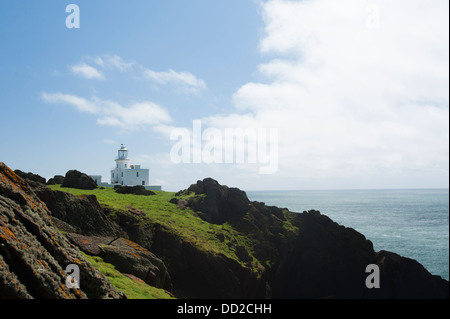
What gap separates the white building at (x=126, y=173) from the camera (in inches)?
3853

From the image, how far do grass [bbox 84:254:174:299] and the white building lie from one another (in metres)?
80.9

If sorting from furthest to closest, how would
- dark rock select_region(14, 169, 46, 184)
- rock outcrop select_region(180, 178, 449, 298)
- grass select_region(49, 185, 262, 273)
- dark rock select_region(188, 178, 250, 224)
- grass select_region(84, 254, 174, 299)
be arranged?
dark rock select_region(14, 169, 46, 184), dark rock select_region(188, 178, 250, 224), rock outcrop select_region(180, 178, 449, 298), grass select_region(49, 185, 262, 273), grass select_region(84, 254, 174, 299)

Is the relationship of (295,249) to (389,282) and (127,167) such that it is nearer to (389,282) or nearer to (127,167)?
(389,282)

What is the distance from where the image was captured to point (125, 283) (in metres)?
17.7

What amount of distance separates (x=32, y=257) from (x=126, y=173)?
92583mm

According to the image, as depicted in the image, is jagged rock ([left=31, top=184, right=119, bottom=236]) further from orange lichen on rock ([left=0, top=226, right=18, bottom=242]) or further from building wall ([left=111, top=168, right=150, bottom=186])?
building wall ([left=111, top=168, right=150, bottom=186])

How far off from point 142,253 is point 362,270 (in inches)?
1365

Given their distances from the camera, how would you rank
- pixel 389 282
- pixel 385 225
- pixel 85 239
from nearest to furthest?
pixel 85 239
pixel 389 282
pixel 385 225

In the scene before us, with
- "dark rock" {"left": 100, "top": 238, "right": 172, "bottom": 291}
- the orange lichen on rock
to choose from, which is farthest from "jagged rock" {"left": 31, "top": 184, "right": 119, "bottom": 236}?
the orange lichen on rock

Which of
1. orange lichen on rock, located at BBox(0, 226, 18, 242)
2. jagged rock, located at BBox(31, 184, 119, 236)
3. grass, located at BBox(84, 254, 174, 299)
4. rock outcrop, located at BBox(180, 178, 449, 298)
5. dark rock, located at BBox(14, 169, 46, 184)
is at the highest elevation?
dark rock, located at BBox(14, 169, 46, 184)

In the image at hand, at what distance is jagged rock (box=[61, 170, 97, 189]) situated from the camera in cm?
5538

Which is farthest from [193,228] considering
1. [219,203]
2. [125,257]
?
[125,257]
